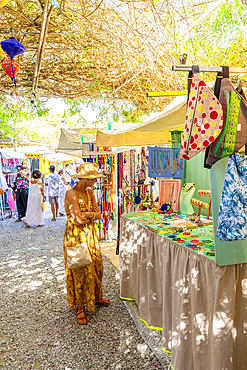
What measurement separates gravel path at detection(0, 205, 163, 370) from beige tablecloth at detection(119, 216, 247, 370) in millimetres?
350

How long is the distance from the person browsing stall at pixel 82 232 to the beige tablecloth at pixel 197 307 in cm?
68

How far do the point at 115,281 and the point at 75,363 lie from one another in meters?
1.71

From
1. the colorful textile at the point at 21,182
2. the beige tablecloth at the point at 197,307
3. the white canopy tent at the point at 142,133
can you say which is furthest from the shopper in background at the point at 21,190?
the beige tablecloth at the point at 197,307

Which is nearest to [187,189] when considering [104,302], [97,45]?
[104,302]

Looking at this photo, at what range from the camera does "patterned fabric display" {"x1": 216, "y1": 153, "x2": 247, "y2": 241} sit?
4.78 ft

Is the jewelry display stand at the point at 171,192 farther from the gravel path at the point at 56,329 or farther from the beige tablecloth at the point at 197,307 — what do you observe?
the gravel path at the point at 56,329

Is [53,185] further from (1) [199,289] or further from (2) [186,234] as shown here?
(1) [199,289]

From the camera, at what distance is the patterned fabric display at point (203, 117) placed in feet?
4.49

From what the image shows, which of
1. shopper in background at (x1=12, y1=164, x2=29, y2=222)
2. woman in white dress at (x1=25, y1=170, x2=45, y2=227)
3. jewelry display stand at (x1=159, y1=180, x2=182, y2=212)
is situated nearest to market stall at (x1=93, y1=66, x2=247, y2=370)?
jewelry display stand at (x1=159, y1=180, x2=182, y2=212)

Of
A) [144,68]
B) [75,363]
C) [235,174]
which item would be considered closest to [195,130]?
[235,174]

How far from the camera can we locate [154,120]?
2.60 m

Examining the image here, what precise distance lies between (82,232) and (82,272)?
44cm

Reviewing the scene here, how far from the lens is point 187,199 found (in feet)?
10.9

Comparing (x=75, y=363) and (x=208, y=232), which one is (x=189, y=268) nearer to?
(x=208, y=232)
